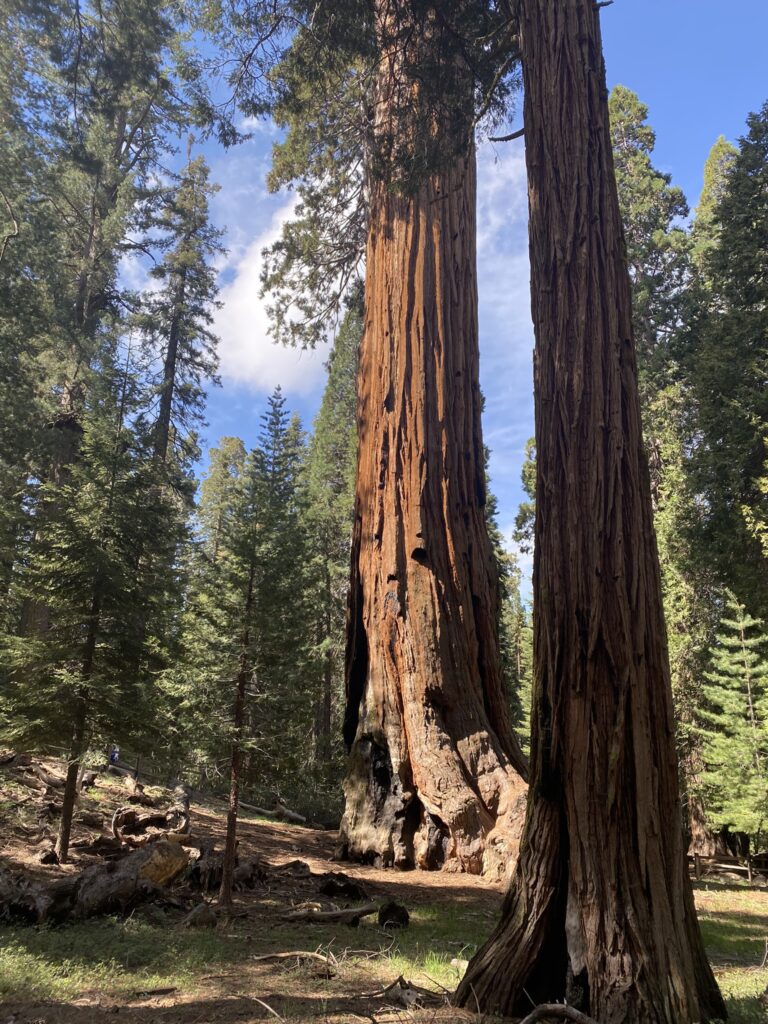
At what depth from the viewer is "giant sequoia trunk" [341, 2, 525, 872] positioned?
771 centimetres

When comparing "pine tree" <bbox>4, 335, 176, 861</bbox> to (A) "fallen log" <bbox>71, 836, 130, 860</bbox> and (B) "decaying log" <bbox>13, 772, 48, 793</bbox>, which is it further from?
(B) "decaying log" <bbox>13, 772, 48, 793</bbox>

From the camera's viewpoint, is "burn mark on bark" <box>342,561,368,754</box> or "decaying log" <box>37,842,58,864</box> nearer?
"decaying log" <box>37,842,58,864</box>

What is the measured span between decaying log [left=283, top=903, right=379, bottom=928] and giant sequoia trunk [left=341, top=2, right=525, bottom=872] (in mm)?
2336

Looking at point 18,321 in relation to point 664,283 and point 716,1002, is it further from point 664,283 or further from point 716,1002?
point 664,283

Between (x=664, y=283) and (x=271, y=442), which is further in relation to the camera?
(x=664, y=283)

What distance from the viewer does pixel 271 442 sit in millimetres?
8250

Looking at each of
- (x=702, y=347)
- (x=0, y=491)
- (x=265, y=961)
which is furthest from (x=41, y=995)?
(x=702, y=347)

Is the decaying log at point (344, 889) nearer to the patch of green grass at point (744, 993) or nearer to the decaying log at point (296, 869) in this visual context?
the decaying log at point (296, 869)

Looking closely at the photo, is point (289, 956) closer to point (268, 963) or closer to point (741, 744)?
point (268, 963)

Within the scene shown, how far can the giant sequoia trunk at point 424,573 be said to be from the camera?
771 centimetres

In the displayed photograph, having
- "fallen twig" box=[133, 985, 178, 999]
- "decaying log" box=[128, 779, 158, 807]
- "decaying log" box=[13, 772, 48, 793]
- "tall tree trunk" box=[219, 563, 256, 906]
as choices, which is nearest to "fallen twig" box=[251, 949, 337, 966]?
"fallen twig" box=[133, 985, 178, 999]

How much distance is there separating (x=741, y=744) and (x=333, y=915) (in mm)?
10070

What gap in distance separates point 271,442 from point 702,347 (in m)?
13.5

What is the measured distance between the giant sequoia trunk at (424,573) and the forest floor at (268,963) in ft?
3.04
